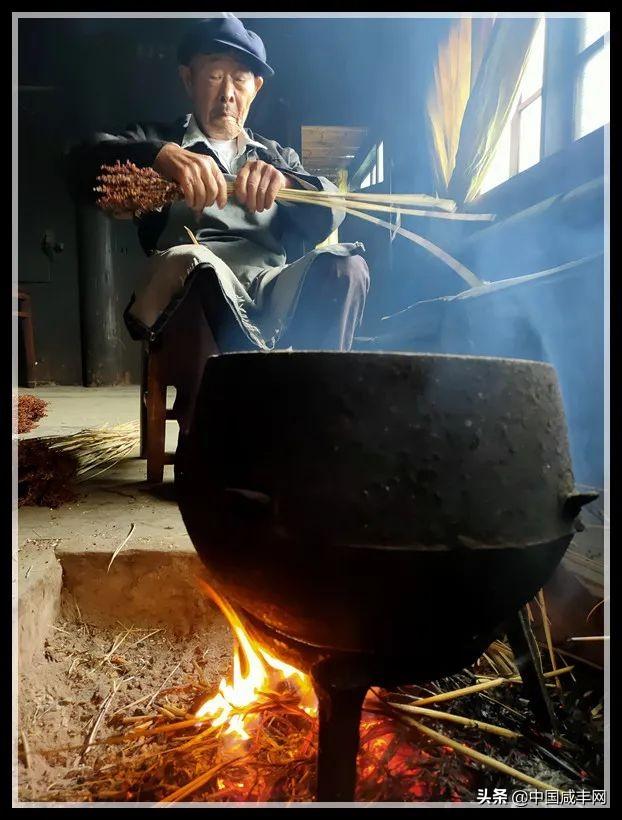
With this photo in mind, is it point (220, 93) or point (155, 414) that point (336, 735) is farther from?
point (220, 93)

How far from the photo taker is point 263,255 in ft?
7.50

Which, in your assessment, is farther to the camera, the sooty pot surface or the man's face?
the man's face

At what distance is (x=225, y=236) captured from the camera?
2244mm

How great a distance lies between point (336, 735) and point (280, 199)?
6.60 feet

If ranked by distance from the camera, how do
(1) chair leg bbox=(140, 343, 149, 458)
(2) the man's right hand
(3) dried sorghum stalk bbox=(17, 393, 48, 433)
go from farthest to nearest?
(3) dried sorghum stalk bbox=(17, 393, 48, 433) → (1) chair leg bbox=(140, 343, 149, 458) → (2) the man's right hand

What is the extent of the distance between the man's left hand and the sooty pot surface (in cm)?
150

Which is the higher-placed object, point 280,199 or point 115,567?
point 280,199

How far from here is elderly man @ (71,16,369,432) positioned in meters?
1.97

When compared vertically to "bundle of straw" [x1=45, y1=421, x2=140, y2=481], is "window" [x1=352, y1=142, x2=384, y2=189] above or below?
above

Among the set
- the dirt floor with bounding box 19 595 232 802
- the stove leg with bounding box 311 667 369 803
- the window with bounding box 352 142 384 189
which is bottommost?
the dirt floor with bounding box 19 595 232 802

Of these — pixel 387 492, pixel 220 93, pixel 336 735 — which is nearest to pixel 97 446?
pixel 220 93

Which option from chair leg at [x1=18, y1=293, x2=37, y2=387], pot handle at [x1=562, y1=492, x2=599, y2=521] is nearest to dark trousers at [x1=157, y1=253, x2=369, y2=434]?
pot handle at [x1=562, y1=492, x2=599, y2=521]

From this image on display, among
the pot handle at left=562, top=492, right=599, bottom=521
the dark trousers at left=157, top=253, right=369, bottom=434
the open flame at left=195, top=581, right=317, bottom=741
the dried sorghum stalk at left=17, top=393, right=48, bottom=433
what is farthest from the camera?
the dried sorghum stalk at left=17, top=393, right=48, bottom=433

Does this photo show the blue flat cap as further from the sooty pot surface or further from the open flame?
the open flame
